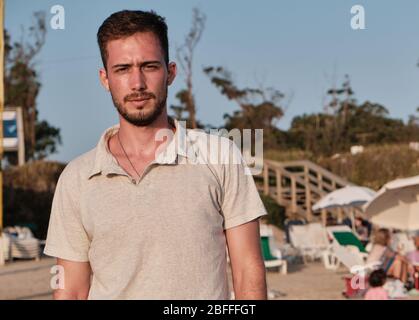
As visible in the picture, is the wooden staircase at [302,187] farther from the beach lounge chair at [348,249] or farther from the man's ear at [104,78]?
the man's ear at [104,78]

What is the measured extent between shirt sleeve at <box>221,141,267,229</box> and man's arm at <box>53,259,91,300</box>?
0.43m

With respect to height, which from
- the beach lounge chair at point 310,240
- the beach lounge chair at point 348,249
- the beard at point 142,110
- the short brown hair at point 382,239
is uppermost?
the beard at point 142,110

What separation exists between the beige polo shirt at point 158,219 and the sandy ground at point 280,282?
30.3 feet

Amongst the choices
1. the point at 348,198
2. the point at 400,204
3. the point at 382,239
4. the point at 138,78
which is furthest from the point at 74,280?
the point at 348,198

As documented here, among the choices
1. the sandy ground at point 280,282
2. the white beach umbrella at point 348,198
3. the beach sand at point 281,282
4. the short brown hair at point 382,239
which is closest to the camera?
the beach sand at point 281,282

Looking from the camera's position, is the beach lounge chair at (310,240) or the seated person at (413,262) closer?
the seated person at (413,262)

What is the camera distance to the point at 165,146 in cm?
249

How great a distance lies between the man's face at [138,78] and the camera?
95.3 inches

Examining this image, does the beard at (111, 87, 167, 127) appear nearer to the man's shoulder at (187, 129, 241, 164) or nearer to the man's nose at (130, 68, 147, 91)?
the man's nose at (130, 68, 147, 91)

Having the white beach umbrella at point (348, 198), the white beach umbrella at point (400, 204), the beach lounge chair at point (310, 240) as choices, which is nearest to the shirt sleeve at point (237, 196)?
the white beach umbrella at point (400, 204)

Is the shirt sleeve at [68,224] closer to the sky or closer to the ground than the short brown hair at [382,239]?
closer to the sky

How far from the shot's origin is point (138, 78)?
2410 millimetres

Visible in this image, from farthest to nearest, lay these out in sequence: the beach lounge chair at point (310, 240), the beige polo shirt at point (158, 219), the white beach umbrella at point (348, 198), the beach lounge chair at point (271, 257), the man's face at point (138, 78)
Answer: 1. the white beach umbrella at point (348, 198)
2. the beach lounge chair at point (310, 240)
3. the beach lounge chair at point (271, 257)
4. the man's face at point (138, 78)
5. the beige polo shirt at point (158, 219)

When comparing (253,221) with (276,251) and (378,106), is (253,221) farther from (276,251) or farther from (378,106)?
(378,106)
